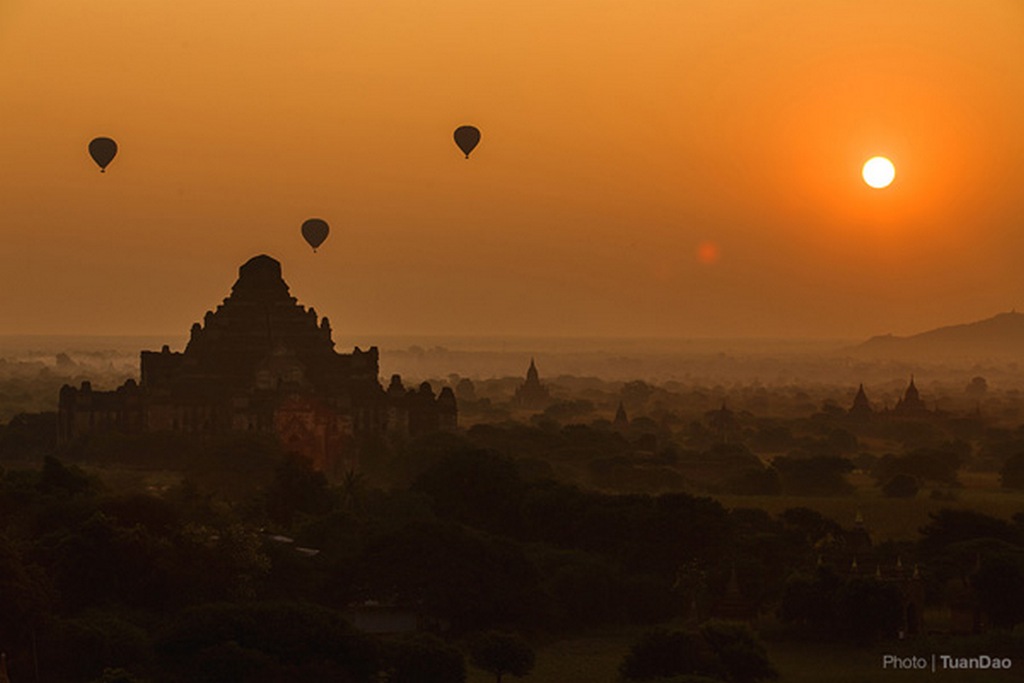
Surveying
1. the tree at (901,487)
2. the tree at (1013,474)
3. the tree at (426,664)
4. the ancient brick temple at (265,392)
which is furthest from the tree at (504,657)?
the tree at (1013,474)

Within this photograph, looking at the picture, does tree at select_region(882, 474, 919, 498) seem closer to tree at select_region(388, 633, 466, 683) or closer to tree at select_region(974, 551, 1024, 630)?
tree at select_region(974, 551, 1024, 630)

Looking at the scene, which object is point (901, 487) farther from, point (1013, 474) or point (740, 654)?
point (740, 654)

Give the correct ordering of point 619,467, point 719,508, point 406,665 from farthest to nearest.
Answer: point 619,467, point 719,508, point 406,665

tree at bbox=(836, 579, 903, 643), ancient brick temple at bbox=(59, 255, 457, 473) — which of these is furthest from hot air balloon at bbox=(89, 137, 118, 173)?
tree at bbox=(836, 579, 903, 643)

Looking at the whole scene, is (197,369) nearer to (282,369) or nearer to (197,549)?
(282,369)

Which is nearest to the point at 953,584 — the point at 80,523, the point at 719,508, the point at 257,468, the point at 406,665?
the point at 719,508
